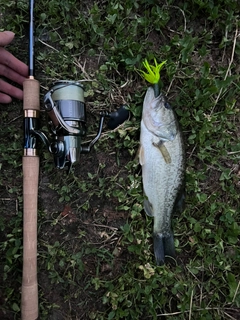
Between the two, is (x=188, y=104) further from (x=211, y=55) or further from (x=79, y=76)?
(x=79, y=76)

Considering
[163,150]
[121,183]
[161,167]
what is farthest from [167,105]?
[121,183]

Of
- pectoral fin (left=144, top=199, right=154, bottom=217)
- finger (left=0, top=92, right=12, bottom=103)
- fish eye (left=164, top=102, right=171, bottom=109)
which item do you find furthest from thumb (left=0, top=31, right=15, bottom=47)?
pectoral fin (left=144, top=199, right=154, bottom=217)

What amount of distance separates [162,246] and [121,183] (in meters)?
0.59

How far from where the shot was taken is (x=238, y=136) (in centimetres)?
311

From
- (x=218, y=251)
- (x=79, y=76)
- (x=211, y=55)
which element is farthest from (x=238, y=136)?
(x=79, y=76)

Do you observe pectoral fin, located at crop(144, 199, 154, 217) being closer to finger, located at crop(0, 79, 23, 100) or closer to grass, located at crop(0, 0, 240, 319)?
grass, located at crop(0, 0, 240, 319)

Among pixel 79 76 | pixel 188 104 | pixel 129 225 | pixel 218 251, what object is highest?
pixel 79 76

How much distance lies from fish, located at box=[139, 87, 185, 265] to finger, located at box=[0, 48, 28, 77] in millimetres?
977

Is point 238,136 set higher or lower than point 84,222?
higher

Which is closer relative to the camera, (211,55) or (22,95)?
(22,95)

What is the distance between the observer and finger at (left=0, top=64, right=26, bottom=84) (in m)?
2.90

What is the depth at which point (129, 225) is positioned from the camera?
9.68ft

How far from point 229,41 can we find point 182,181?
4.03 ft

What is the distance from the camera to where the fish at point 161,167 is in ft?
9.25
